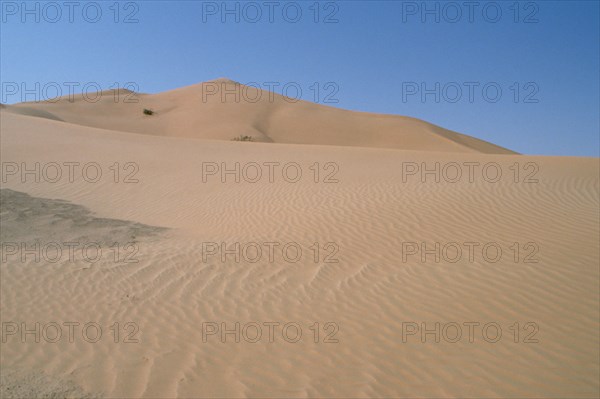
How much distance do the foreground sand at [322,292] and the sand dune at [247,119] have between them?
100 feet

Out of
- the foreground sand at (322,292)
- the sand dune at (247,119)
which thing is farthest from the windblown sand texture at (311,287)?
the sand dune at (247,119)

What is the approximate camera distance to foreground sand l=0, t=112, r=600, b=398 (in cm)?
390

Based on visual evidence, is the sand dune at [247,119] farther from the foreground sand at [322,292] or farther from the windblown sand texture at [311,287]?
the foreground sand at [322,292]

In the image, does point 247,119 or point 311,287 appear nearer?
point 311,287

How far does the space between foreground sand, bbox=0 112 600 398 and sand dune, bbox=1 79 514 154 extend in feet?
100

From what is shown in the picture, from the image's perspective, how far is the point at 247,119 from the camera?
4566cm

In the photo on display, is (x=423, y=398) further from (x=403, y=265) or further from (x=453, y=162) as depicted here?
(x=453, y=162)

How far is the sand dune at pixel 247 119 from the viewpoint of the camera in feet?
141

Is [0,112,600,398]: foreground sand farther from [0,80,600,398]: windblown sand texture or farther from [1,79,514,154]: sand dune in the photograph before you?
[1,79,514,154]: sand dune

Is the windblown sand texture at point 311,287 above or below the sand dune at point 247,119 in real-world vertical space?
below

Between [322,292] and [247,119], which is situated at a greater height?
[247,119]

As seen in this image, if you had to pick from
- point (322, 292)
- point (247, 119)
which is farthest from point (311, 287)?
point (247, 119)

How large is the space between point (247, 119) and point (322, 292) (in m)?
41.6

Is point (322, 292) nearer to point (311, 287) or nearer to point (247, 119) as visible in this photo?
point (311, 287)
